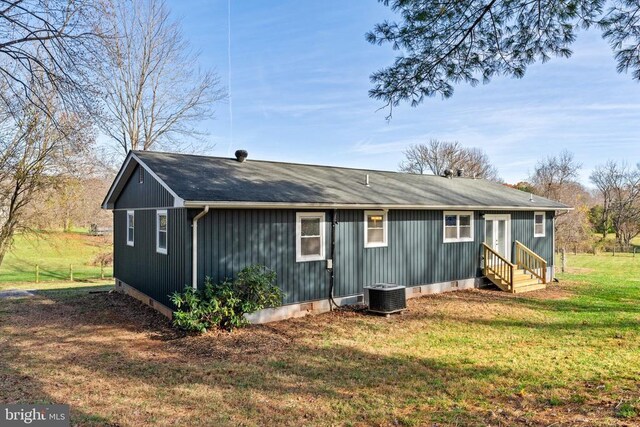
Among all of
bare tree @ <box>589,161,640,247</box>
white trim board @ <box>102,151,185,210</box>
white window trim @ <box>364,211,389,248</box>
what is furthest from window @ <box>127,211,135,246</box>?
bare tree @ <box>589,161,640,247</box>

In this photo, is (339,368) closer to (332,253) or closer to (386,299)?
(386,299)

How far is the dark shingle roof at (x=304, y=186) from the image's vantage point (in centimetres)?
811

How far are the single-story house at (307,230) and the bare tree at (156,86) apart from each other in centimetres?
859

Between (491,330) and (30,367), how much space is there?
809 cm

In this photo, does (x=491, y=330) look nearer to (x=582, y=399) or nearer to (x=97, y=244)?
(x=582, y=399)

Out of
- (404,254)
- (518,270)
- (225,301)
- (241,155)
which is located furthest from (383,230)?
(518,270)

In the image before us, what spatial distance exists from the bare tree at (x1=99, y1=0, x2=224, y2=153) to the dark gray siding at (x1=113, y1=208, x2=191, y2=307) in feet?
28.6

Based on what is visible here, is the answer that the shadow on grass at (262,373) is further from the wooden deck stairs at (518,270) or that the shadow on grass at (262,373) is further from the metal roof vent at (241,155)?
the metal roof vent at (241,155)

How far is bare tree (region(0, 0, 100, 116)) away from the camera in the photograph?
5.59m

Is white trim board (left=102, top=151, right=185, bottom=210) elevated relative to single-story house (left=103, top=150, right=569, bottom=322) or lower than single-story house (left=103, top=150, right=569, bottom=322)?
elevated

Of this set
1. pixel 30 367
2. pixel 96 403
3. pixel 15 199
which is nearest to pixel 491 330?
pixel 96 403

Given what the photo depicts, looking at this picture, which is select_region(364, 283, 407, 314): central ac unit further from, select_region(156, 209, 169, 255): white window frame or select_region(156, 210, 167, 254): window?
select_region(156, 210, 167, 254): window

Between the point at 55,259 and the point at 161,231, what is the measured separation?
23.1 meters

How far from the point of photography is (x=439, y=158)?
38906 millimetres
